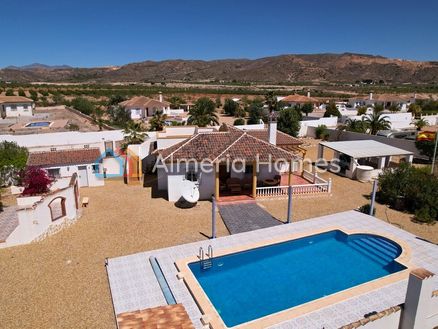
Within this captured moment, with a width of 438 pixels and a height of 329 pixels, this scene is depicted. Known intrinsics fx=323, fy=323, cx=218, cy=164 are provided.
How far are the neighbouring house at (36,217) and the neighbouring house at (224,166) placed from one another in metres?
5.91

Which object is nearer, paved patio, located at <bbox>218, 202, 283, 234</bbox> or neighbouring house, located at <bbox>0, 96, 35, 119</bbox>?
paved patio, located at <bbox>218, 202, 283, 234</bbox>

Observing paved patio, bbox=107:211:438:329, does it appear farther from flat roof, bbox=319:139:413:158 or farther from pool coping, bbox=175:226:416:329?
flat roof, bbox=319:139:413:158

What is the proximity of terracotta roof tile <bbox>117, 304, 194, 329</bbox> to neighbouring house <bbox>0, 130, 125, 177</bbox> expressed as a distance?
1744cm

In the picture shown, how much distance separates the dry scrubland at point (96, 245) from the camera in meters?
11.0

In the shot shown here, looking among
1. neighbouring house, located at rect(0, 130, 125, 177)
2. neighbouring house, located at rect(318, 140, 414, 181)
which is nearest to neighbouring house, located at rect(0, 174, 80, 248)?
neighbouring house, located at rect(0, 130, 125, 177)

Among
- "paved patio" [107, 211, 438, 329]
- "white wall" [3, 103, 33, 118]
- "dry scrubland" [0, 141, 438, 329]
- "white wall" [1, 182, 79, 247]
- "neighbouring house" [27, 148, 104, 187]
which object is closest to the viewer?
"paved patio" [107, 211, 438, 329]

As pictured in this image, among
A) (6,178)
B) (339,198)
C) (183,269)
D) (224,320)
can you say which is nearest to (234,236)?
(183,269)

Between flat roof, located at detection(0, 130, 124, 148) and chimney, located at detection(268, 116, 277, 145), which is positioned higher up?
chimney, located at detection(268, 116, 277, 145)

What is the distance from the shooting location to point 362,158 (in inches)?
1098

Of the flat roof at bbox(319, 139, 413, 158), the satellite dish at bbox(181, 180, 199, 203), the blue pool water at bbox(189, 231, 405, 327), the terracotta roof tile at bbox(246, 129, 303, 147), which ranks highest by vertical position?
the terracotta roof tile at bbox(246, 129, 303, 147)

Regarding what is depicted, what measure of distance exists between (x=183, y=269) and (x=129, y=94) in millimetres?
96383

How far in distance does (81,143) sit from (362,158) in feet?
83.8

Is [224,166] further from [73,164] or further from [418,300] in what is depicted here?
[418,300]

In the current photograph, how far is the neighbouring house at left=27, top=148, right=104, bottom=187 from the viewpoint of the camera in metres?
23.8
